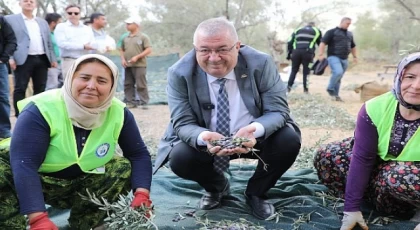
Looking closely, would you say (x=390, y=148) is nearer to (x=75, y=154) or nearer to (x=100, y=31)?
(x=75, y=154)

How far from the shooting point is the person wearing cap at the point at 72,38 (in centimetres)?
556

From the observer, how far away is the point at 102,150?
2148 mm

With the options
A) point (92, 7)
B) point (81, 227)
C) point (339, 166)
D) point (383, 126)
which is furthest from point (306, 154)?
point (92, 7)

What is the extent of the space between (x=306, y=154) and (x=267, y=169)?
1.26 metres

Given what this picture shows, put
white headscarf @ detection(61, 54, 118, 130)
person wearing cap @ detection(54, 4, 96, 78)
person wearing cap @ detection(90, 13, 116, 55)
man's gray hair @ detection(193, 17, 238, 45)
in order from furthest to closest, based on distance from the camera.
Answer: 1. person wearing cap @ detection(90, 13, 116, 55)
2. person wearing cap @ detection(54, 4, 96, 78)
3. man's gray hair @ detection(193, 17, 238, 45)
4. white headscarf @ detection(61, 54, 118, 130)

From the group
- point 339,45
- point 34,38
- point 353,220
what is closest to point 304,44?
point 339,45

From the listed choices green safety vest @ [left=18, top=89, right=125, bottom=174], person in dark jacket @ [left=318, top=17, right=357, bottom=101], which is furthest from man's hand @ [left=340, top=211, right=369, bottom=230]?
person in dark jacket @ [left=318, top=17, right=357, bottom=101]

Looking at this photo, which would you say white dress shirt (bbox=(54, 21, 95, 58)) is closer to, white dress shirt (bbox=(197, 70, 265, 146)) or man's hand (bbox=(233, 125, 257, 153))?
white dress shirt (bbox=(197, 70, 265, 146))

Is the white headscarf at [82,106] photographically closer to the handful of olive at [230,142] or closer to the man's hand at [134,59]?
the handful of olive at [230,142]

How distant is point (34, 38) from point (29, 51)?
161 millimetres

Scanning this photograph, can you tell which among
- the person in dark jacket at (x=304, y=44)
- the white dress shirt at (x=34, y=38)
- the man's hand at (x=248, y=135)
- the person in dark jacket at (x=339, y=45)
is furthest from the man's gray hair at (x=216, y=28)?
the person in dark jacket at (x=304, y=44)

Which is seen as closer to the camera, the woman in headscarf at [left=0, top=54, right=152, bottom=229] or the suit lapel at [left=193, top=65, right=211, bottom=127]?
the woman in headscarf at [left=0, top=54, right=152, bottom=229]

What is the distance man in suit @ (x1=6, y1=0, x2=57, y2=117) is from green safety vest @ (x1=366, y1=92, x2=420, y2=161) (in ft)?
12.9

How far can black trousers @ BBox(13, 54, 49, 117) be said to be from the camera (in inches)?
192
